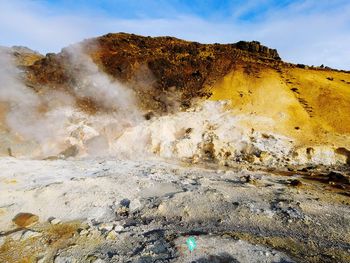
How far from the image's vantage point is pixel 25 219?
7289 millimetres

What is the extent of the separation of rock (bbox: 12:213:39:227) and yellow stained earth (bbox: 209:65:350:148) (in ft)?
31.1

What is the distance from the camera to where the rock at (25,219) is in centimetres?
718

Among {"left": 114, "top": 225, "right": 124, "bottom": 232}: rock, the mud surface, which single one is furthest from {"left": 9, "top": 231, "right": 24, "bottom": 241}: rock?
{"left": 114, "top": 225, "right": 124, "bottom": 232}: rock

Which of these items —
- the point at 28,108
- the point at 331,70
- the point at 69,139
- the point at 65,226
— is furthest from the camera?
the point at 331,70

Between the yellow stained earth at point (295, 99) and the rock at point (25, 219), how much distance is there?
948 centimetres

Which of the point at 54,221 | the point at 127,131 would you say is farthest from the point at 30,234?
the point at 127,131

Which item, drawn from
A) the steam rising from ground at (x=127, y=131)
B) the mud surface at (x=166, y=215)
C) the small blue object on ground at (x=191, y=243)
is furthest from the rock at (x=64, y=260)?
the steam rising from ground at (x=127, y=131)

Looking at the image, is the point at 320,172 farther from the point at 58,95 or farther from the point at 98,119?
the point at 58,95

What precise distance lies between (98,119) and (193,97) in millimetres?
4641

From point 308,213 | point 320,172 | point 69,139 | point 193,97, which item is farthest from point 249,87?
point 308,213

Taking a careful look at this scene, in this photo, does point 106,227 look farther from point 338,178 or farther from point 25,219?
point 338,178

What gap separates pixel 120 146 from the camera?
13250mm

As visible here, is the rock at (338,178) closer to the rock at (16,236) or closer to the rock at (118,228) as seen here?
the rock at (118,228)

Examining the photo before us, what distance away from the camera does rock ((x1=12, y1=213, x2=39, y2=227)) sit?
23.5ft
